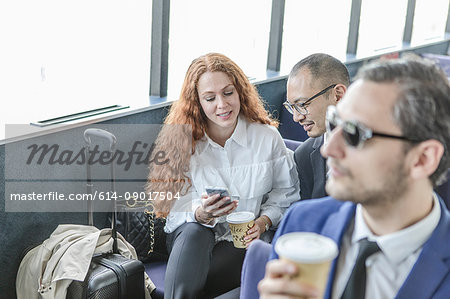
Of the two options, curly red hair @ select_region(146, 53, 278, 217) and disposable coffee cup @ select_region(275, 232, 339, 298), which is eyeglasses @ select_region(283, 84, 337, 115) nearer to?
curly red hair @ select_region(146, 53, 278, 217)

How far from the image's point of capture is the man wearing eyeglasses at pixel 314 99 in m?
2.65

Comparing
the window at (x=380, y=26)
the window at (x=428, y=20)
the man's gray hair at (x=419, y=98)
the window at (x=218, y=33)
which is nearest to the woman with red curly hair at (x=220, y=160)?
the window at (x=218, y=33)

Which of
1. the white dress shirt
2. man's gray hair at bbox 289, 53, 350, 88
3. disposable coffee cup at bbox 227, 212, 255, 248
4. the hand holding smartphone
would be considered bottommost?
disposable coffee cup at bbox 227, 212, 255, 248

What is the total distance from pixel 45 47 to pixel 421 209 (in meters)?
2.30

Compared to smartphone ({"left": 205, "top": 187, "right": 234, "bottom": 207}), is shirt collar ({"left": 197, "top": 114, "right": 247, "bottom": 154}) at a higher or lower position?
higher

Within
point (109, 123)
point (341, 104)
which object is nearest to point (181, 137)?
point (109, 123)

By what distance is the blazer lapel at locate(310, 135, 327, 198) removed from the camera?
258cm

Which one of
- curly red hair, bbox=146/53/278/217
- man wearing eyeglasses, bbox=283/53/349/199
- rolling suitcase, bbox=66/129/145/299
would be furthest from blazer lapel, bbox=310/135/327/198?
rolling suitcase, bbox=66/129/145/299

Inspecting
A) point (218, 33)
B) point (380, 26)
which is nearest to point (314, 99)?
point (218, 33)

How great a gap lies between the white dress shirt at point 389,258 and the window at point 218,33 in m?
2.57

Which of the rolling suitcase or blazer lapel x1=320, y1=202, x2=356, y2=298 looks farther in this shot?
the rolling suitcase

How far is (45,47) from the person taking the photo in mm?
3016

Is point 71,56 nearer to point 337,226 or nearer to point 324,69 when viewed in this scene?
point 324,69

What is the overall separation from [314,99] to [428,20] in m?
6.98
